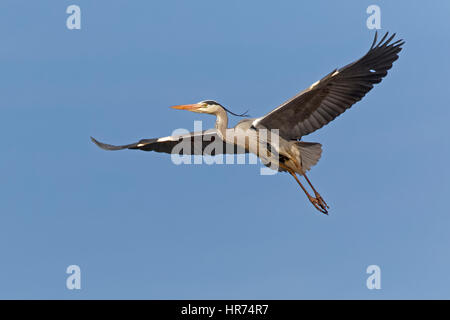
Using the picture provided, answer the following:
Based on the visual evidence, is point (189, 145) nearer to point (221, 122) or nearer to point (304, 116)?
point (221, 122)

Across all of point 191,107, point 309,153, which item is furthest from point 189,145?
point 309,153

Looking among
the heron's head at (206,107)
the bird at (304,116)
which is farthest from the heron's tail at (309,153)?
the heron's head at (206,107)

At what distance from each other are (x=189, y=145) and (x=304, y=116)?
2905 millimetres

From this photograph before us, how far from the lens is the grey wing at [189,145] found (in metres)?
16.3

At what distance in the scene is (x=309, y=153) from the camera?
1502 centimetres

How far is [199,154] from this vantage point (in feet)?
54.9

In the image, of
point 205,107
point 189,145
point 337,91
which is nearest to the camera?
point 337,91

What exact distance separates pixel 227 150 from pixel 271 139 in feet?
5.80

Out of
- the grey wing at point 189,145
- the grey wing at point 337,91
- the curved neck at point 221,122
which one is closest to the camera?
the grey wing at point 337,91

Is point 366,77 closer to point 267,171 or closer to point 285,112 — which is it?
point 285,112

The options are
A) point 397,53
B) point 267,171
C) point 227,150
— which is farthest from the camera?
point 227,150

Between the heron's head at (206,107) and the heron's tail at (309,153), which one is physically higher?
the heron's head at (206,107)

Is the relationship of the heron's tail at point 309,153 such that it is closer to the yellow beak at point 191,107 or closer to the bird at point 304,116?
the bird at point 304,116

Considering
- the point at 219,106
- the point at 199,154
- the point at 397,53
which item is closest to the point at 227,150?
the point at 199,154
